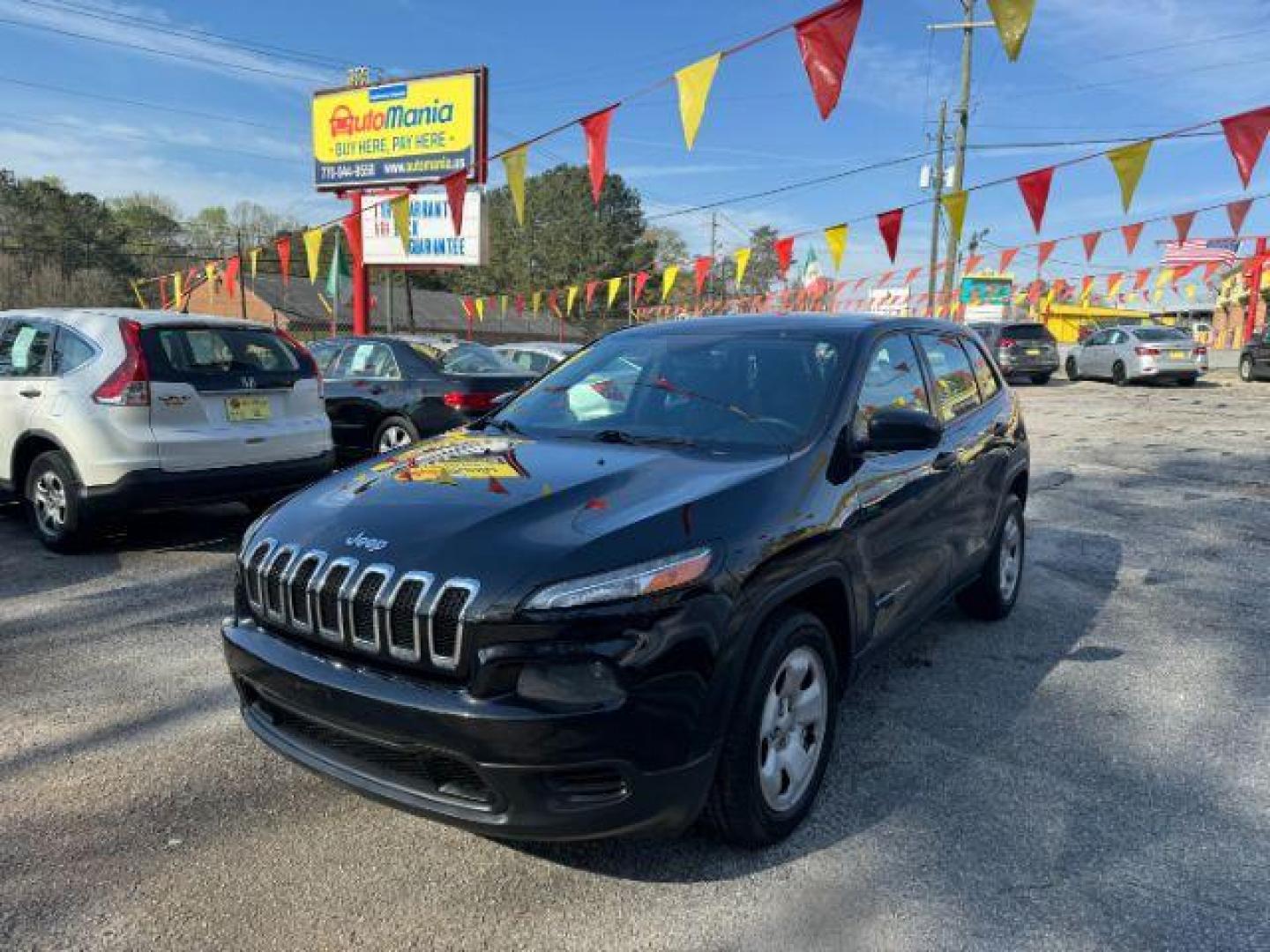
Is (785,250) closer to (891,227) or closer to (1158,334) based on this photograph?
(891,227)

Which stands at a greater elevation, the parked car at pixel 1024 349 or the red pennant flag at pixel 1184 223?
the red pennant flag at pixel 1184 223

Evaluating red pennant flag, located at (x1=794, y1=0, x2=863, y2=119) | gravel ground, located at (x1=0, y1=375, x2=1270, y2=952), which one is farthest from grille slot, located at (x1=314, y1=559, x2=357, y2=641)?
red pennant flag, located at (x1=794, y1=0, x2=863, y2=119)

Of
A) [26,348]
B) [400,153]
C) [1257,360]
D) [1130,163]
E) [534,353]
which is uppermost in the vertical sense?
[400,153]

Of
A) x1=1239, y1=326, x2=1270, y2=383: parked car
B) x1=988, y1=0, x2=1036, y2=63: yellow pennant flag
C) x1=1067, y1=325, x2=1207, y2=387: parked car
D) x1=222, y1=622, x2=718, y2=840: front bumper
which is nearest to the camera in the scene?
x1=222, y1=622, x2=718, y2=840: front bumper

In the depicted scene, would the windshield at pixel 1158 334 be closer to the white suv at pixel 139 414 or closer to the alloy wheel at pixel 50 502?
the white suv at pixel 139 414

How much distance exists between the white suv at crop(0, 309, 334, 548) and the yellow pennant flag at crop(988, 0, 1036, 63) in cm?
637

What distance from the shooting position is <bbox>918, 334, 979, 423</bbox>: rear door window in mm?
4160

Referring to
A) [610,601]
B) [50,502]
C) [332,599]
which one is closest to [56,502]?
[50,502]

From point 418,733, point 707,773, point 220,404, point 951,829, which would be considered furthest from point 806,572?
point 220,404

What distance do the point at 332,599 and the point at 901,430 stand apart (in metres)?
1.93

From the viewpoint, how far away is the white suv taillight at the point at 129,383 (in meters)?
5.57

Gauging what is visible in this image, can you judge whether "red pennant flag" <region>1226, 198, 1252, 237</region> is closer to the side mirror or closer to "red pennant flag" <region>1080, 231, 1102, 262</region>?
"red pennant flag" <region>1080, 231, 1102, 262</region>

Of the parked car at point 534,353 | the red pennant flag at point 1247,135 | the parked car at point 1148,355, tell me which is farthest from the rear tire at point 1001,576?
the parked car at point 1148,355

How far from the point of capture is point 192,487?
19.0 ft
